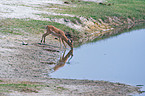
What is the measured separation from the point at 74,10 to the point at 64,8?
1.25m

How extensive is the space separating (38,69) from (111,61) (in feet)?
16.7

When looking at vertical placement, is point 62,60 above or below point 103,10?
below

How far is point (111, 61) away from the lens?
17438 millimetres

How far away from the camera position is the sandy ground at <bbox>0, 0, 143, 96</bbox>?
10.6 m

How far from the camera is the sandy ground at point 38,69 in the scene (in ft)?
34.7

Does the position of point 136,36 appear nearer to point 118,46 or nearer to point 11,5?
point 118,46

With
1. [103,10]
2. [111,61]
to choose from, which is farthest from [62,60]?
[103,10]

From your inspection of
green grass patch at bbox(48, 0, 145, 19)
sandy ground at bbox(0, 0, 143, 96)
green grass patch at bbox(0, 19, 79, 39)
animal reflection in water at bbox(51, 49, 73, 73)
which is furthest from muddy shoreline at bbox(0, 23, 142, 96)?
green grass patch at bbox(48, 0, 145, 19)

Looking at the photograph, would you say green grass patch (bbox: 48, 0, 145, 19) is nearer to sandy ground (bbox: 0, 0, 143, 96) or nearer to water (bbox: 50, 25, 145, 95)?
water (bbox: 50, 25, 145, 95)

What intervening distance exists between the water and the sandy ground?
3.05 feet

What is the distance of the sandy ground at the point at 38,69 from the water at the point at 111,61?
93cm

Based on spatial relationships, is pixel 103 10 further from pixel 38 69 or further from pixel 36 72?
pixel 36 72

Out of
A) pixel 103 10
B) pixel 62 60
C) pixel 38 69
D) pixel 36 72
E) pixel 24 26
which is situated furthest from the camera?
pixel 103 10

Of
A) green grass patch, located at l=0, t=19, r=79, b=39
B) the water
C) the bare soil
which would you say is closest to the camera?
the bare soil
